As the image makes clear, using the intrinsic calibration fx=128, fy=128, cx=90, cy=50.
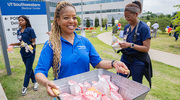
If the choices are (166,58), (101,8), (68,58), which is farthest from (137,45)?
(101,8)

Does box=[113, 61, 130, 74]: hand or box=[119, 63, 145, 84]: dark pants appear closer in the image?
box=[113, 61, 130, 74]: hand

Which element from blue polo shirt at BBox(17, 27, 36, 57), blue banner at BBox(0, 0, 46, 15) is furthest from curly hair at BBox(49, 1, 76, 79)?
blue banner at BBox(0, 0, 46, 15)

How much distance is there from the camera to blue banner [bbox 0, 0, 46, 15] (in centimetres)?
491

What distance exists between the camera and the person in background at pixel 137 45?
2.21m

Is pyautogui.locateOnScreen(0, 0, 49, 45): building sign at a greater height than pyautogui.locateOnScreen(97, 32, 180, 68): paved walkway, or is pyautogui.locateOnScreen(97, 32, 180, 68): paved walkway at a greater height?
pyautogui.locateOnScreen(0, 0, 49, 45): building sign

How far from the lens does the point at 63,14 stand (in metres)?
1.44

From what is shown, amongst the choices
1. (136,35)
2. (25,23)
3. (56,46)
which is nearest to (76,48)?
(56,46)

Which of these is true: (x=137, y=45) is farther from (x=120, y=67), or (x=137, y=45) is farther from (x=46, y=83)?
(x=46, y=83)

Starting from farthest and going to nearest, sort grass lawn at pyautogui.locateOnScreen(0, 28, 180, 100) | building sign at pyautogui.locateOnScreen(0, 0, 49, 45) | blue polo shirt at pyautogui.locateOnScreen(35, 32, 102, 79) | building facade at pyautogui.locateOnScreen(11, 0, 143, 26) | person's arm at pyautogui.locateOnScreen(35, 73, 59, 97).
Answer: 1. building facade at pyautogui.locateOnScreen(11, 0, 143, 26)
2. building sign at pyautogui.locateOnScreen(0, 0, 49, 45)
3. grass lawn at pyautogui.locateOnScreen(0, 28, 180, 100)
4. blue polo shirt at pyautogui.locateOnScreen(35, 32, 102, 79)
5. person's arm at pyautogui.locateOnScreen(35, 73, 59, 97)

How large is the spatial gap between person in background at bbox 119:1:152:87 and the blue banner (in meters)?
4.57

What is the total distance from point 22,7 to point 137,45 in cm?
493

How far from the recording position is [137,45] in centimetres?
223

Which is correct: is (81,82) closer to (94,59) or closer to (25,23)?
(94,59)

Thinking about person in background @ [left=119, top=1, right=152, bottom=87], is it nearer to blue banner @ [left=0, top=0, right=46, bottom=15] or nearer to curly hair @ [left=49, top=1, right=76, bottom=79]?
curly hair @ [left=49, top=1, right=76, bottom=79]
